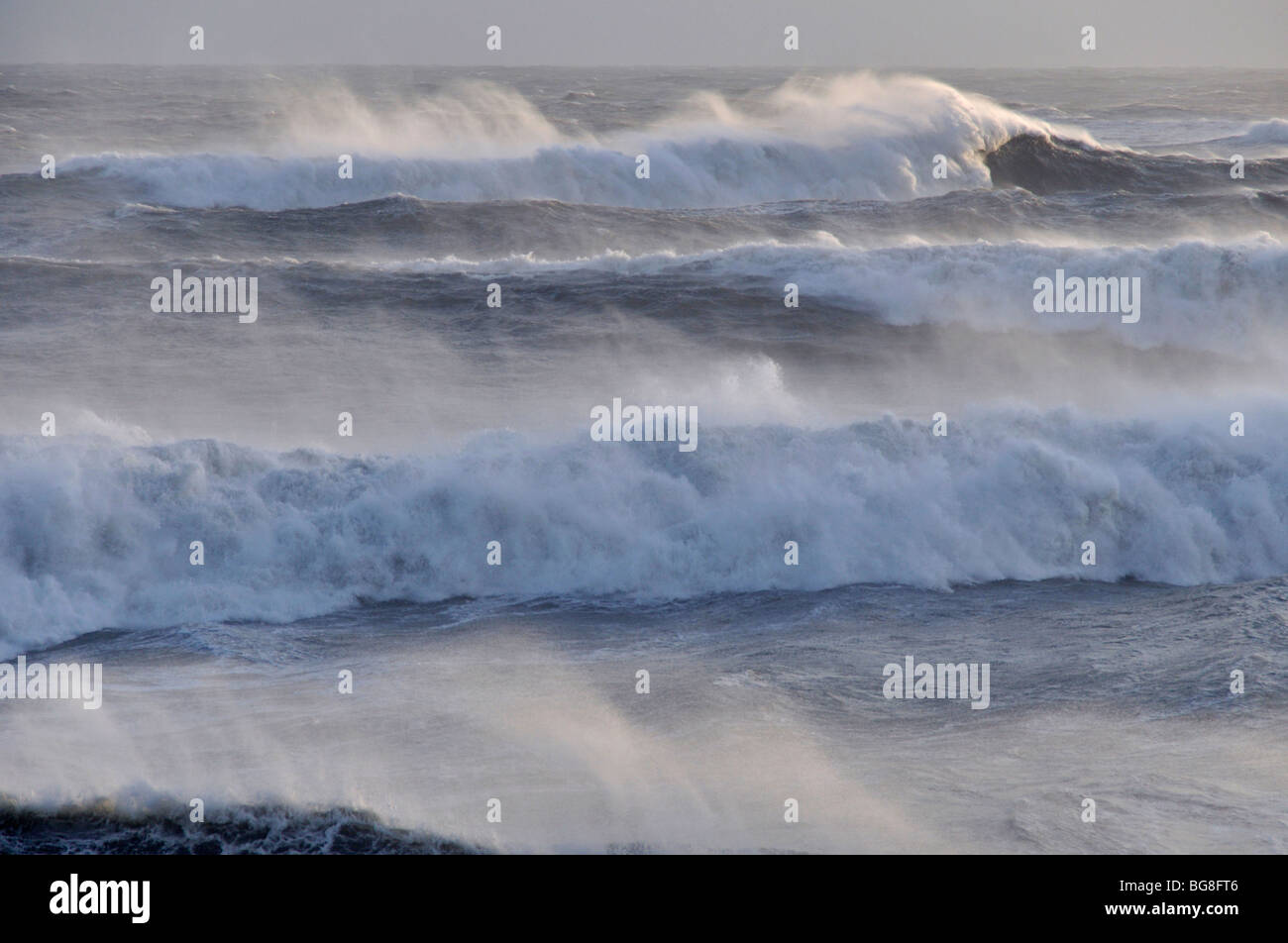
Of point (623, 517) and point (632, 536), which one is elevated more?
point (623, 517)

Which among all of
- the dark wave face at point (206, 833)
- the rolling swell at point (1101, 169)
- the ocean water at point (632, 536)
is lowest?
the dark wave face at point (206, 833)

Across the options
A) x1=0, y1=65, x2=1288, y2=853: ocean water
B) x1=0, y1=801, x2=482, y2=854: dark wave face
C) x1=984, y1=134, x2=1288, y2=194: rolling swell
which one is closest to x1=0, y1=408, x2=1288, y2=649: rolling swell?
x1=0, y1=65, x2=1288, y2=853: ocean water

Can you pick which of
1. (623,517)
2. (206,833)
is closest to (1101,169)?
(623,517)

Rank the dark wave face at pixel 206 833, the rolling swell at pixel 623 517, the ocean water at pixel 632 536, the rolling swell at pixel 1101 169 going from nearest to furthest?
the dark wave face at pixel 206 833 → the ocean water at pixel 632 536 → the rolling swell at pixel 623 517 → the rolling swell at pixel 1101 169

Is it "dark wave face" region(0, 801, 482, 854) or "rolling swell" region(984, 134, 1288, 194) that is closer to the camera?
"dark wave face" region(0, 801, 482, 854)

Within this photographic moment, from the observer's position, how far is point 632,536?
1093 centimetres

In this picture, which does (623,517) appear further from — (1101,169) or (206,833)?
(1101,169)

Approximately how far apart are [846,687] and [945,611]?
196cm

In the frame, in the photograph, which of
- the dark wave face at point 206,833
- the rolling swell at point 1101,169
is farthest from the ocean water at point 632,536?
the rolling swell at point 1101,169

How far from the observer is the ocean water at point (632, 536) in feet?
22.5

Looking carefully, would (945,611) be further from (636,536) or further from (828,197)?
(828,197)

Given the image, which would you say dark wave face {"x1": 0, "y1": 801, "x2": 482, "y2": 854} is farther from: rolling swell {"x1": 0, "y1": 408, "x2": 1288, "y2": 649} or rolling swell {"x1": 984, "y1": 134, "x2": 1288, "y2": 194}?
rolling swell {"x1": 984, "y1": 134, "x2": 1288, "y2": 194}

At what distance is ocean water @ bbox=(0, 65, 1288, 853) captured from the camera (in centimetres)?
686

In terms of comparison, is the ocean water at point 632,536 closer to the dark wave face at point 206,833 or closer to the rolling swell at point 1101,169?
the dark wave face at point 206,833
